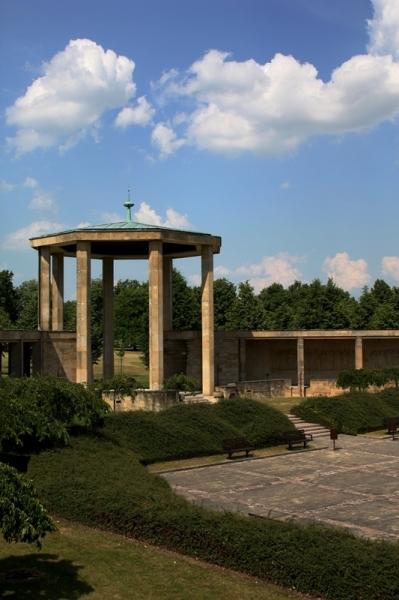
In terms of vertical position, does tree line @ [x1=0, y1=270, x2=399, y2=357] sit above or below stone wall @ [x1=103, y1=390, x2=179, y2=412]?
above

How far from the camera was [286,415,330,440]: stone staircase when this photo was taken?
33625 mm

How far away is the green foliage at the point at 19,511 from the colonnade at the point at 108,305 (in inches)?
1144

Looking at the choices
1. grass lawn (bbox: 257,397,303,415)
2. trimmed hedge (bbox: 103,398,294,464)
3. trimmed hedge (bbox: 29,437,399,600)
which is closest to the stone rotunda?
grass lawn (bbox: 257,397,303,415)

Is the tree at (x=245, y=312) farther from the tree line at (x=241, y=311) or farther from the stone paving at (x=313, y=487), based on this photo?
the stone paving at (x=313, y=487)

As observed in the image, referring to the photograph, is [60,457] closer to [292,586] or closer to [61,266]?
[292,586]

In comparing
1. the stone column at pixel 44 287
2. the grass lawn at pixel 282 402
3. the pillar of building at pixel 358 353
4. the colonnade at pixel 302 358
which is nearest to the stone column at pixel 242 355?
the colonnade at pixel 302 358

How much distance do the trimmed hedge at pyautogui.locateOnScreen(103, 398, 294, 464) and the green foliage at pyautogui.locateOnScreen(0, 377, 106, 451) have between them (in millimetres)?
1750

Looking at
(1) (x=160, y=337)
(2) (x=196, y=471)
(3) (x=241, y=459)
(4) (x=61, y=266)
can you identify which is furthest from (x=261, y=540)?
(4) (x=61, y=266)

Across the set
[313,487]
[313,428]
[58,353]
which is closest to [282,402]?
[313,428]

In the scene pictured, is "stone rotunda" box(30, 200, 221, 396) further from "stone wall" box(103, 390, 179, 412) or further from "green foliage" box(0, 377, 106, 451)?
"green foliage" box(0, 377, 106, 451)

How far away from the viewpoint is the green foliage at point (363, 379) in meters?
46.3

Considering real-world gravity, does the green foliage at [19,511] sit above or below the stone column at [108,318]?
below

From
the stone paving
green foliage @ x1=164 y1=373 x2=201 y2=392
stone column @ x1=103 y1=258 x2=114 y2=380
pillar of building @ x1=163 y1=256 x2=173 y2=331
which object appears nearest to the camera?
the stone paving

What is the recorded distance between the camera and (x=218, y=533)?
47.0ft
